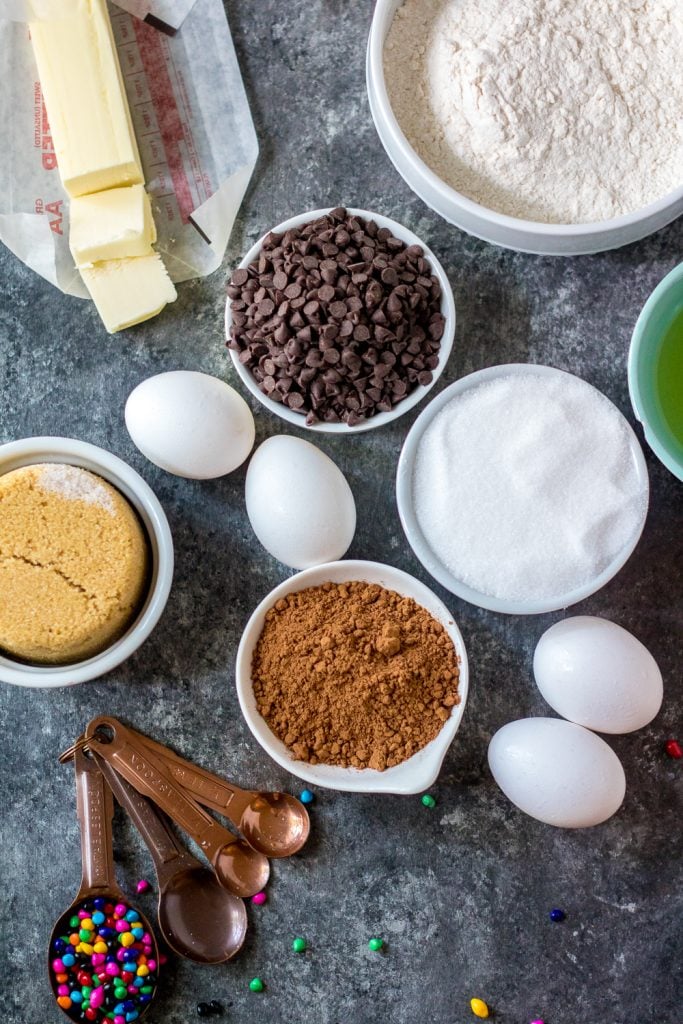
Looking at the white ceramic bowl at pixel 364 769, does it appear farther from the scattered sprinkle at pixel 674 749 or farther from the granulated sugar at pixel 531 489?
the scattered sprinkle at pixel 674 749

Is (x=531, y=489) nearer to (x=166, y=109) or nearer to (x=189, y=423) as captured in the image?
(x=189, y=423)

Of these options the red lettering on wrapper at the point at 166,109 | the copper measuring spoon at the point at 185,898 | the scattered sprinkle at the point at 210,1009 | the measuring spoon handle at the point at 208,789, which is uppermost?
the red lettering on wrapper at the point at 166,109

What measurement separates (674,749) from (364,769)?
49cm

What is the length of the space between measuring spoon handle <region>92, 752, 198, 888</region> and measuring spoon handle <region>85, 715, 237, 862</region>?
0.02 meters

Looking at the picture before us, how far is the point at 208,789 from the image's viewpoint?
127 centimetres

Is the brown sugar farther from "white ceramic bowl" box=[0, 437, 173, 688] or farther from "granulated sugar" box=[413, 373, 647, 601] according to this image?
"granulated sugar" box=[413, 373, 647, 601]

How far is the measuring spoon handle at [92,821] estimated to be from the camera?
127 centimetres

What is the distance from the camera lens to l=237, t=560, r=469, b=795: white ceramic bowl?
118 cm

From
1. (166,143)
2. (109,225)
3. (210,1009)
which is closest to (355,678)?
(210,1009)

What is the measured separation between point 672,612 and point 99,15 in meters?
1.26

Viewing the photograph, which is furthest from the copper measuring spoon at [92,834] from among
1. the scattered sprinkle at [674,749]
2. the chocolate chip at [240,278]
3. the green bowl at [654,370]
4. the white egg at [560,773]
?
the green bowl at [654,370]

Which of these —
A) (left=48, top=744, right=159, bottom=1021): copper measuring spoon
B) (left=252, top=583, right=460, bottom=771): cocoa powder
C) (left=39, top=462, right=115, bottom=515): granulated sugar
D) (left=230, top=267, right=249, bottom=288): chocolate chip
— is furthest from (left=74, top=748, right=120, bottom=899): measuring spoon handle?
(left=230, top=267, right=249, bottom=288): chocolate chip

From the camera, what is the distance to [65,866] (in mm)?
1310

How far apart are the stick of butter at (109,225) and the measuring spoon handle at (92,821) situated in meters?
0.76
